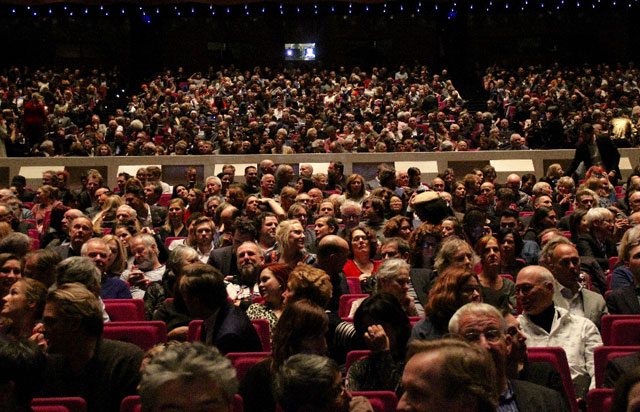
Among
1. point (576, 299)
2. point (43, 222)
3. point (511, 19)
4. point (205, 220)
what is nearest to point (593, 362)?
point (576, 299)

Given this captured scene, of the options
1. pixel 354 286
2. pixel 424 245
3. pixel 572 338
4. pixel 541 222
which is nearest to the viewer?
pixel 572 338

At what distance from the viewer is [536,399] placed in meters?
2.71

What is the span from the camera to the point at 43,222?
8.34 m

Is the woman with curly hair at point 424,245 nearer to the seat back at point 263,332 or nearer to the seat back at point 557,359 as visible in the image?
the seat back at point 263,332

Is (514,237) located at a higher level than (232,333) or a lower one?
higher

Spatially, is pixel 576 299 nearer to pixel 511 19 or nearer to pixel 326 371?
pixel 326 371

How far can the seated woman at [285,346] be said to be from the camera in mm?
3104

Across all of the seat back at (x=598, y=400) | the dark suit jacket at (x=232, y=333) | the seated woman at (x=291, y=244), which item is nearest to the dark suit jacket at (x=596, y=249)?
the seated woman at (x=291, y=244)

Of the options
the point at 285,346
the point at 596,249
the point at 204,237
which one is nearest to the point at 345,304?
the point at 285,346

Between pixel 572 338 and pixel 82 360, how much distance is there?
2330 millimetres

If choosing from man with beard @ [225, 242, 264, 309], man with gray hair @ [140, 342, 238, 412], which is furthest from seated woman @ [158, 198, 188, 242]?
man with gray hair @ [140, 342, 238, 412]

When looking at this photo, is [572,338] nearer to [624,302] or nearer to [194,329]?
[624,302]

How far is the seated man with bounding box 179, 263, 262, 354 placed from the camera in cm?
375

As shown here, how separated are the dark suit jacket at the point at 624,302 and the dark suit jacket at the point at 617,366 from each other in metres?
1.09
